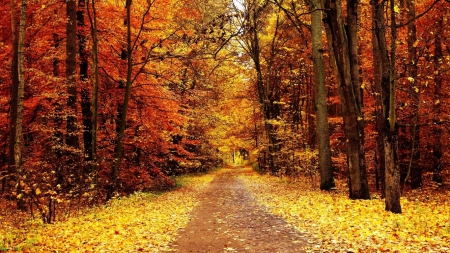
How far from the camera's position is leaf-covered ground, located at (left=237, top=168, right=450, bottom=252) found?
6.40 m

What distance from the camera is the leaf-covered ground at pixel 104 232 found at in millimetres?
7148

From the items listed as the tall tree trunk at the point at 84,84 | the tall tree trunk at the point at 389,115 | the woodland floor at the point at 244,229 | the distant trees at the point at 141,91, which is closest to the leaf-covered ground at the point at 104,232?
the woodland floor at the point at 244,229

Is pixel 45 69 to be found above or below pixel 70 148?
above

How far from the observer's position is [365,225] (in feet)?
26.1

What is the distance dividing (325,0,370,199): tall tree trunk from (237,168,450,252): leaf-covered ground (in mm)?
856

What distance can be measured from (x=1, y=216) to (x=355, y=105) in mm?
12054

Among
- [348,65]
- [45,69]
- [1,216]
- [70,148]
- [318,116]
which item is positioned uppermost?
[45,69]

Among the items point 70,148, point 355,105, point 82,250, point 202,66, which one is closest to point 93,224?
point 82,250

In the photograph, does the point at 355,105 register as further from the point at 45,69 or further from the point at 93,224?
the point at 45,69

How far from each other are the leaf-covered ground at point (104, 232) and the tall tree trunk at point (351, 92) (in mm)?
5858

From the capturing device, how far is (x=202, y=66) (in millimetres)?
25625

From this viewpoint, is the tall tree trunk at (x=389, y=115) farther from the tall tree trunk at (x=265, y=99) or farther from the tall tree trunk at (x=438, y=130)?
the tall tree trunk at (x=265, y=99)

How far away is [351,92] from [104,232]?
8.69 meters

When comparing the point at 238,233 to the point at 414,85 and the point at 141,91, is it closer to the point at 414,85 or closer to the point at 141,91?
the point at 141,91
